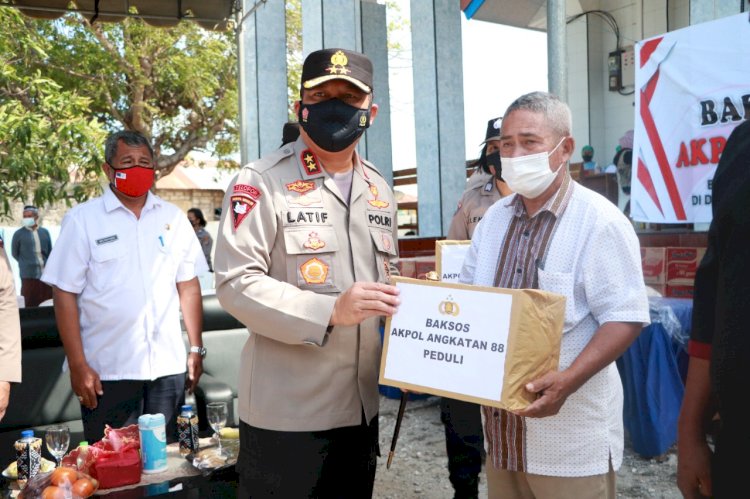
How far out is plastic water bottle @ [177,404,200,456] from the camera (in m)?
3.16

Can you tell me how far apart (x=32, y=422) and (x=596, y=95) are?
961 cm

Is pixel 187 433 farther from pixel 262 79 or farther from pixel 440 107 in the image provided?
pixel 262 79

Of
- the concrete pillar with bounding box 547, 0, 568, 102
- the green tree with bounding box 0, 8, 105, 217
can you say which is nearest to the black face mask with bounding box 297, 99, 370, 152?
the concrete pillar with bounding box 547, 0, 568, 102

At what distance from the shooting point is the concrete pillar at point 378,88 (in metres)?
8.18

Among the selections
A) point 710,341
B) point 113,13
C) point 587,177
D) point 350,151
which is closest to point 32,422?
point 350,151

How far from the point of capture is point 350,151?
224 cm

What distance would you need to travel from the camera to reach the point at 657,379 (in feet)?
13.9

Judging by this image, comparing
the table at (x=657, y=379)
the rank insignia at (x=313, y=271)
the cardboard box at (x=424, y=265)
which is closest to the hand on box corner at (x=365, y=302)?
the rank insignia at (x=313, y=271)

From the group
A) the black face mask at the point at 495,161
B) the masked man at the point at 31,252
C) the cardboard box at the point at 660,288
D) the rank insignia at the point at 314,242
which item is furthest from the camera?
the masked man at the point at 31,252

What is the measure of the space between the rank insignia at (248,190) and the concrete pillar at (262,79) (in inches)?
240

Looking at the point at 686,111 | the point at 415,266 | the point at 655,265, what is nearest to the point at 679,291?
the point at 655,265

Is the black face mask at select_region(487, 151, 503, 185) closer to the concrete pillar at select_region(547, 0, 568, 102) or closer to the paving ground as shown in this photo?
the concrete pillar at select_region(547, 0, 568, 102)

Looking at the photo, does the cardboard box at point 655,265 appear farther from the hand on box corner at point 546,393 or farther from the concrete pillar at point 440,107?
the hand on box corner at point 546,393

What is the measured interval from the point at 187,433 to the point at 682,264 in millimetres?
3670
